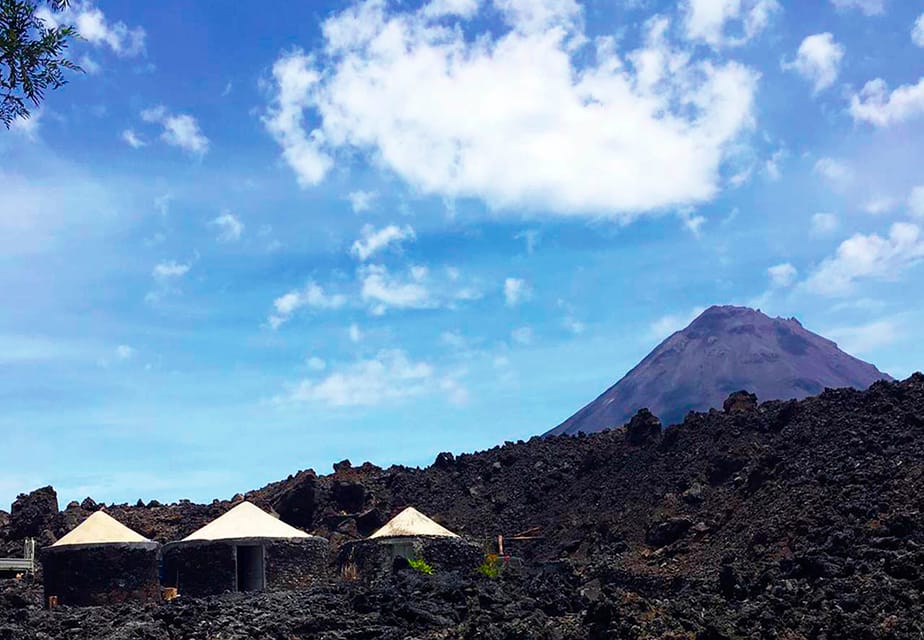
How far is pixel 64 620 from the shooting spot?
20875mm

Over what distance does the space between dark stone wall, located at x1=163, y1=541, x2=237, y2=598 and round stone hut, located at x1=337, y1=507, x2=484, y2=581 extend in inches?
139

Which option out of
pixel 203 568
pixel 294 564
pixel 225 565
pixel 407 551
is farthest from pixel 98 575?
pixel 407 551

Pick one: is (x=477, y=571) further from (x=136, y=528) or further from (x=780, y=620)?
(x=136, y=528)

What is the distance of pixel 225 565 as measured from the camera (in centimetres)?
2692

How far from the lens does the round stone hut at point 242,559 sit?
27.0 metres

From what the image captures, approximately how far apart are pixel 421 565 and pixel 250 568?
4.35m

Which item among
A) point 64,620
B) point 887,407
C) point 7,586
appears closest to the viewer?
point 64,620

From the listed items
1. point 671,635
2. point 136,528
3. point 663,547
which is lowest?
point 671,635

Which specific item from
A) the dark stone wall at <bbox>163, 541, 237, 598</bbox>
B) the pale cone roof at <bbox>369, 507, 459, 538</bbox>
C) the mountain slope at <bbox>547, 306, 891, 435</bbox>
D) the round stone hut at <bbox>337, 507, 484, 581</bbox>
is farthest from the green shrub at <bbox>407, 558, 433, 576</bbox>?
the mountain slope at <bbox>547, 306, 891, 435</bbox>

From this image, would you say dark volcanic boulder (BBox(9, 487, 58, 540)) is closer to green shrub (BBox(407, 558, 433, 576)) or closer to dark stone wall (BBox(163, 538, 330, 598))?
→ dark stone wall (BBox(163, 538, 330, 598))

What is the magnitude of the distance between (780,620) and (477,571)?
10.9 meters

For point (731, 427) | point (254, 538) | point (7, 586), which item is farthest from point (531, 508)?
point (7, 586)

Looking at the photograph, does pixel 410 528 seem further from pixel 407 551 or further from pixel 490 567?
pixel 490 567

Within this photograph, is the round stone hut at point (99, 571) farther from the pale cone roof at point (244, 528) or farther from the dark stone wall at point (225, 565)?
the pale cone roof at point (244, 528)
